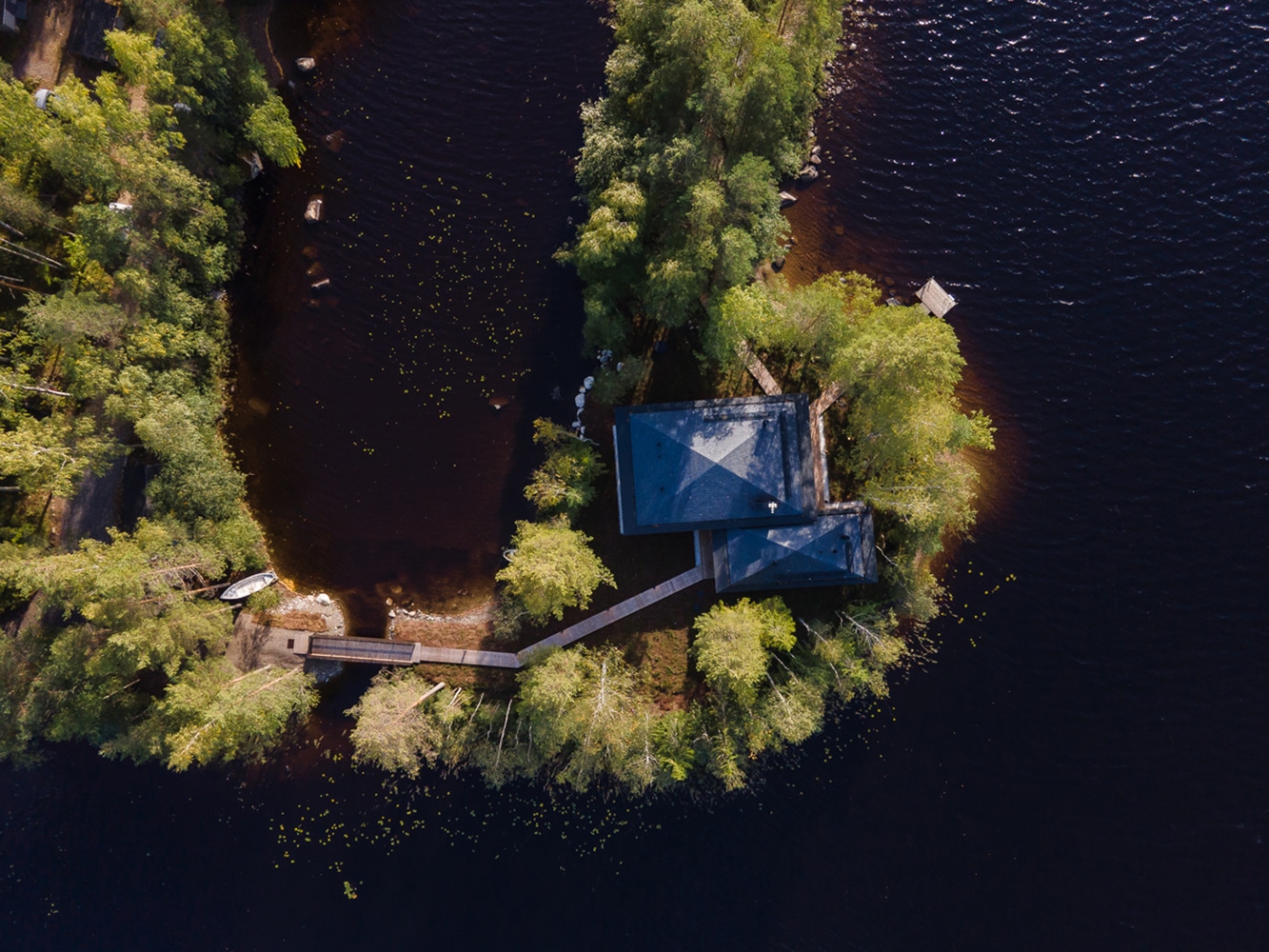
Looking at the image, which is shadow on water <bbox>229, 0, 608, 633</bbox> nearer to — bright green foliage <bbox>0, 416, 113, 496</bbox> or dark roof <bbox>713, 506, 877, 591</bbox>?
bright green foliage <bbox>0, 416, 113, 496</bbox>

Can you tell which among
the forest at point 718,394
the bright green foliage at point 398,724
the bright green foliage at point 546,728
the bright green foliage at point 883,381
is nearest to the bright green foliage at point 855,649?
the forest at point 718,394

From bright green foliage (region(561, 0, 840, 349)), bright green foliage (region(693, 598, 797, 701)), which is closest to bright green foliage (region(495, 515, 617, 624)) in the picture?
bright green foliage (region(693, 598, 797, 701))

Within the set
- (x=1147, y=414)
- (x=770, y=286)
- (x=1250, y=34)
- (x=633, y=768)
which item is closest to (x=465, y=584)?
(x=633, y=768)

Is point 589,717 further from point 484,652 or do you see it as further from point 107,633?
point 107,633

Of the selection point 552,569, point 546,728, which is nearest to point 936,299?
point 552,569

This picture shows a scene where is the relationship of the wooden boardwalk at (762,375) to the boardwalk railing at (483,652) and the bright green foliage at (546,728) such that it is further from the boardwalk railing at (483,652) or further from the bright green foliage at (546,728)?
the bright green foliage at (546,728)

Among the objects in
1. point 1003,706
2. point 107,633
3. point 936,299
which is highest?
point 936,299
